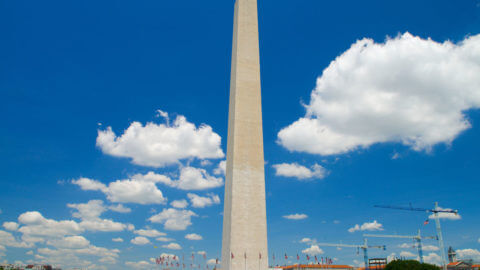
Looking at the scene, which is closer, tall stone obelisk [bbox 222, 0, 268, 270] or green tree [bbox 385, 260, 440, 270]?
tall stone obelisk [bbox 222, 0, 268, 270]

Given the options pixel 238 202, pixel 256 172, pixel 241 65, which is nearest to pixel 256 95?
Answer: pixel 241 65

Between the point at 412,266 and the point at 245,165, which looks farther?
the point at 412,266

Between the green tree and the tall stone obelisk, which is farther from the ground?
the tall stone obelisk

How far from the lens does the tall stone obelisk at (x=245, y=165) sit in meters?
36.1

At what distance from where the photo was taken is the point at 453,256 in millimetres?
170625

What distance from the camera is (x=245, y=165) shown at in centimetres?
3831

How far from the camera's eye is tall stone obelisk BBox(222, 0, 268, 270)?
3612 cm

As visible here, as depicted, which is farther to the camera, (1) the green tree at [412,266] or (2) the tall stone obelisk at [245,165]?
(1) the green tree at [412,266]

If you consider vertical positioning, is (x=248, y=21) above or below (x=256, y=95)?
above

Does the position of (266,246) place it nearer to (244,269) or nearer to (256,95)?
(244,269)

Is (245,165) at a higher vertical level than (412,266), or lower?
higher

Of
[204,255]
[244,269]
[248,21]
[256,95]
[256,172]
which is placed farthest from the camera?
[204,255]

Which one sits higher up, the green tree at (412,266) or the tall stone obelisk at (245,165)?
the tall stone obelisk at (245,165)

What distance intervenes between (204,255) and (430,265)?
30173 mm
